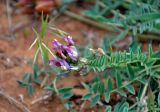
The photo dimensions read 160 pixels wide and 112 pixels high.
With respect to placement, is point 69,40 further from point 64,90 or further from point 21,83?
point 21,83

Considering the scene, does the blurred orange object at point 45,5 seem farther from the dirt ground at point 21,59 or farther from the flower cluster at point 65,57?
the flower cluster at point 65,57

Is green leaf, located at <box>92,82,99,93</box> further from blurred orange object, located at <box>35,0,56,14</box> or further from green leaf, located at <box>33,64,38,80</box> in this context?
blurred orange object, located at <box>35,0,56,14</box>

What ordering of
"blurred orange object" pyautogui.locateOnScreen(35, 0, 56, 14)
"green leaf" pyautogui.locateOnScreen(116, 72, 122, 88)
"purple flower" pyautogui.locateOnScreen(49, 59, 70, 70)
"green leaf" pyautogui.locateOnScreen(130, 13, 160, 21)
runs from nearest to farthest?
"purple flower" pyautogui.locateOnScreen(49, 59, 70, 70) < "green leaf" pyautogui.locateOnScreen(116, 72, 122, 88) < "green leaf" pyautogui.locateOnScreen(130, 13, 160, 21) < "blurred orange object" pyautogui.locateOnScreen(35, 0, 56, 14)

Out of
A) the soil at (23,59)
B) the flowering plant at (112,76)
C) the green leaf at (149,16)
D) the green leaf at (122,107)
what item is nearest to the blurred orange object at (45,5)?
the soil at (23,59)

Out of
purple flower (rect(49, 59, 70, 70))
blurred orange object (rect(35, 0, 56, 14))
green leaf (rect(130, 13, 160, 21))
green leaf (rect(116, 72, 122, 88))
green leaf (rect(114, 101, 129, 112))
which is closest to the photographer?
purple flower (rect(49, 59, 70, 70))

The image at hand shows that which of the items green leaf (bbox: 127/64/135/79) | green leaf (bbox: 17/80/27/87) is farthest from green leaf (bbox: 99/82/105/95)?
green leaf (bbox: 17/80/27/87)

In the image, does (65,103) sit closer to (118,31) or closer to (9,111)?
(9,111)

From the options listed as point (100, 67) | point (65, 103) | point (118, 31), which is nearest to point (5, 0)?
point (118, 31)

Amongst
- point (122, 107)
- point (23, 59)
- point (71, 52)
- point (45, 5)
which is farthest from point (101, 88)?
point (45, 5)
